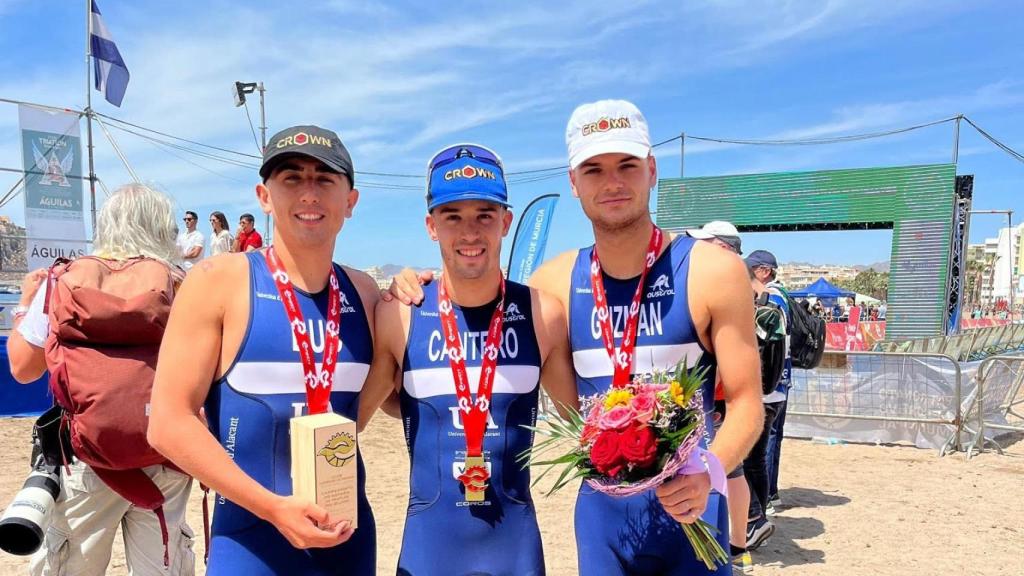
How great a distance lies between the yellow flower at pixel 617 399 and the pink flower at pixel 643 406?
29mm

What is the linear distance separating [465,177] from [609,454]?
114 centimetres

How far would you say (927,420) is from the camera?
8.71 m

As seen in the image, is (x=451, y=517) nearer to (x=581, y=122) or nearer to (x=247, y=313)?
(x=247, y=313)

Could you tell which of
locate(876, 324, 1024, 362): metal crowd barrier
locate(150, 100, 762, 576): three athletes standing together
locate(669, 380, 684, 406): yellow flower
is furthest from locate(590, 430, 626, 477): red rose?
locate(876, 324, 1024, 362): metal crowd barrier

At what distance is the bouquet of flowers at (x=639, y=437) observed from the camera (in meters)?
1.92

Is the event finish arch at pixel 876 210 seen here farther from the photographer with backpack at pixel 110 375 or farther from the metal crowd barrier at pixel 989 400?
the photographer with backpack at pixel 110 375

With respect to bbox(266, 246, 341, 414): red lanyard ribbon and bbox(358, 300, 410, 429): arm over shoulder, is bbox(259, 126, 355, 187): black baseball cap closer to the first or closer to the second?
bbox(266, 246, 341, 414): red lanyard ribbon

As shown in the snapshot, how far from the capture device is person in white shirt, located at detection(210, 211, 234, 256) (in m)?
11.0

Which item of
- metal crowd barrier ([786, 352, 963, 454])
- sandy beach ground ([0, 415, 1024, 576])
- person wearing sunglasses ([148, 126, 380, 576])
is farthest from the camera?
metal crowd barrier ([786, 352, 963, 454])

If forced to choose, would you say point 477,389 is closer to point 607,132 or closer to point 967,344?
point 607,132

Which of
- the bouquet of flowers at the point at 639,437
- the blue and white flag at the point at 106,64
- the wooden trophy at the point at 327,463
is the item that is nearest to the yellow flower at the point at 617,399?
the bouquet of flowers at the point at 639,437

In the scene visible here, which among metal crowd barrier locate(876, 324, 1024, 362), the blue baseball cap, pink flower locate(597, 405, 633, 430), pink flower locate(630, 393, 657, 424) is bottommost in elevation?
metal crowd barrier locate(876, 324, 1024, 362)

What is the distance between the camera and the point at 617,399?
2.03 meters

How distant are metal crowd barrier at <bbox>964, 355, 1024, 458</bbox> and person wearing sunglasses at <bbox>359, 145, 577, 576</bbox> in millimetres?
8331
